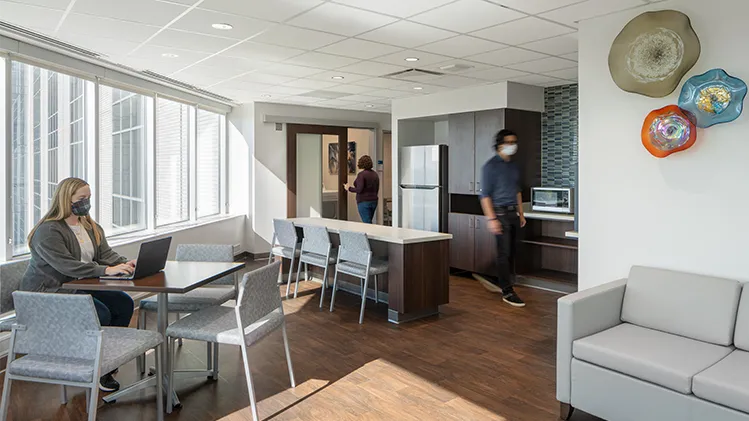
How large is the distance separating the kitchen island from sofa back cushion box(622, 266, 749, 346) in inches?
71.1

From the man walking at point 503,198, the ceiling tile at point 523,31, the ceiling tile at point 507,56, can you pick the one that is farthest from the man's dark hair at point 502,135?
the ceiling tile at point 523,31

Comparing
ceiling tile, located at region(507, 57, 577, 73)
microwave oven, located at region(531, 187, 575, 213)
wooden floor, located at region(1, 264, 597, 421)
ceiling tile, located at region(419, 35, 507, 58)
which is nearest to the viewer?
wooden floor, located at region(1, 264, 597, 421)

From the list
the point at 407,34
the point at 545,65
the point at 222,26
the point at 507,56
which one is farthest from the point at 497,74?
the point at 222,26

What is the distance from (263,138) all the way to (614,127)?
18.8 feet

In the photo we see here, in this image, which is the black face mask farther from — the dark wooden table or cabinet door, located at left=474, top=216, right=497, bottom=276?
cabinet door, located at left=474, top=216, right=497, bottom=276

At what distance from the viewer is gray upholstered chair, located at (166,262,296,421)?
9.12 feet

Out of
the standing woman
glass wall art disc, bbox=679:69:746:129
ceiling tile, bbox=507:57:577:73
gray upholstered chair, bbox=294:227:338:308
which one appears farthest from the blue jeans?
glass wall art disc, bbox=679:69:746:129

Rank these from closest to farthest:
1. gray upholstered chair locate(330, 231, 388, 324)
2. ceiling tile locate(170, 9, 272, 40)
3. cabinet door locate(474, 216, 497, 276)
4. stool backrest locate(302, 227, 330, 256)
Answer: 1. ceiling tile locate(170, 9, 272, 40)
2. gray upholstered chair locate(330, 231, 388, 324)
3. stool backrest locate(302, 227, 330, 256)
4. cabinet door locate(474, 216, 497, 276)

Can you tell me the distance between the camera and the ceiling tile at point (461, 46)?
4.32 metres

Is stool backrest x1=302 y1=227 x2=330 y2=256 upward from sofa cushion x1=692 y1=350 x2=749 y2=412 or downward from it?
upward

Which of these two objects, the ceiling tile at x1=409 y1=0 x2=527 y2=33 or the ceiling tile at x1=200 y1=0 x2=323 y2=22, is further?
the ceiling tile at x1=409 y1=0 x2=527 y2=33

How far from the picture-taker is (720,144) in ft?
10.3

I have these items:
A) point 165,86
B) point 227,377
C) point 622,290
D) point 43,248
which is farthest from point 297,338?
point 165,86

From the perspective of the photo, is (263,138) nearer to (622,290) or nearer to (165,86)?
(165,86)
